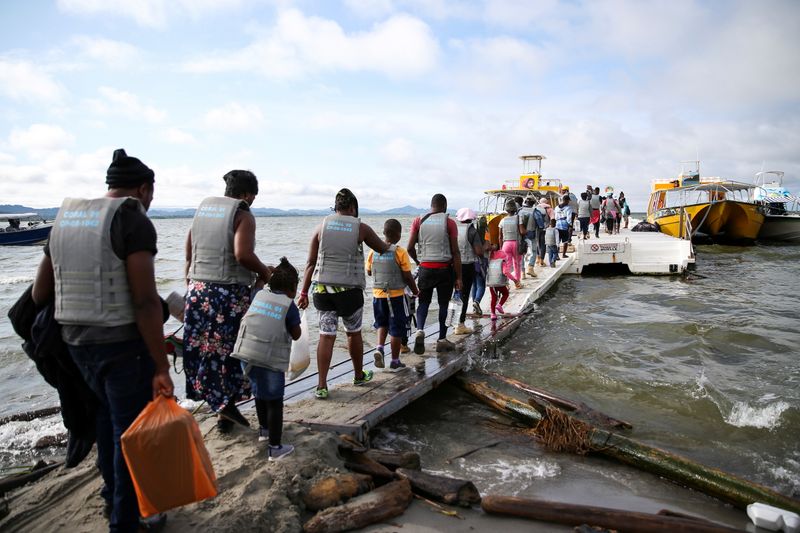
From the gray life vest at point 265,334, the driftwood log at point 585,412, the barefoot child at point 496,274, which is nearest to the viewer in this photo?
the gray life vest at point 265,334

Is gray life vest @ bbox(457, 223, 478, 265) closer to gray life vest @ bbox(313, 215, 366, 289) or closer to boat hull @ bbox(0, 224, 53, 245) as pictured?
gray life vest @ bbox(313, 215, 366, 289)

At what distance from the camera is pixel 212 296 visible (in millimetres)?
3506

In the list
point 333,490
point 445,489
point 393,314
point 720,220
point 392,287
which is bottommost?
point 445,489

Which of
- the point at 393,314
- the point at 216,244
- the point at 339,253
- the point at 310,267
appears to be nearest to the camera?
the point at 216,244

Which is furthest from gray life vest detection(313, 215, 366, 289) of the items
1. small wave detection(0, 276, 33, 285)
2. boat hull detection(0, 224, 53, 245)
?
boat hull detection(0, 224, 53, 245)

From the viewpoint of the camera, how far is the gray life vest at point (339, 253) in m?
4.43

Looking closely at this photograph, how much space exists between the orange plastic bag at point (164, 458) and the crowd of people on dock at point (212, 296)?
16cm

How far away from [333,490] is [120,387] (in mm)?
1424

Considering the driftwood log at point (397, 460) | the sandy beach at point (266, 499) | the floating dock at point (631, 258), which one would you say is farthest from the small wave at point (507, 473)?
the floating dock at point (631, 258)

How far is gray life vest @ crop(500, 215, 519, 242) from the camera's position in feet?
33.2

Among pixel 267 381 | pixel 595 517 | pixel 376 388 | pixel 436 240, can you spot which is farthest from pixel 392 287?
pixel 595 517

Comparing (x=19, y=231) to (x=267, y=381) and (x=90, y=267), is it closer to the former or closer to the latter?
(x=267, y=381)

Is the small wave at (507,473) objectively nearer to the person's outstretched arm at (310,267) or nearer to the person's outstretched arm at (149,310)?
the person's outstretched arm at (310,267)

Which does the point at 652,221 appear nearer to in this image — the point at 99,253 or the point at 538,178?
the point at 538,178
